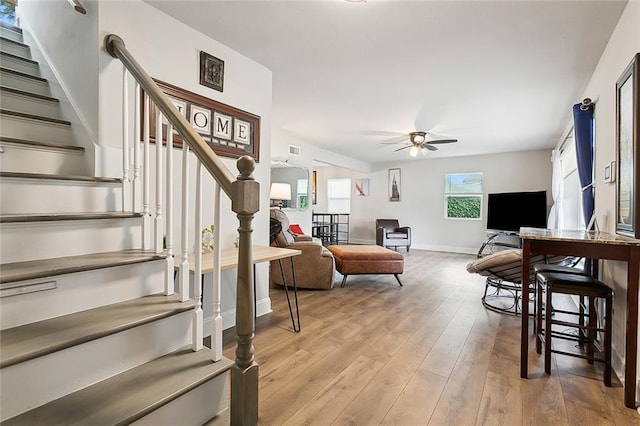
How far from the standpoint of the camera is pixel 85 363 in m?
1.10

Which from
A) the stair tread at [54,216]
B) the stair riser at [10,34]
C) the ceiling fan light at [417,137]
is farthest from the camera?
the ceiling fan light at [417,137]

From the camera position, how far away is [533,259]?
2.89 metres

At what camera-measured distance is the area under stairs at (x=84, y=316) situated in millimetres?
996

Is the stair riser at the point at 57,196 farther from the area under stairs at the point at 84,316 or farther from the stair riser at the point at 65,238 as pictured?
the stair riser at the point at 65,238

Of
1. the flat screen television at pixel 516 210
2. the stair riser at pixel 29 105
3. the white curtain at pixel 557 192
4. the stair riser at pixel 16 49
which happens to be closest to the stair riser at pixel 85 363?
the stair riser at pixel 29 105

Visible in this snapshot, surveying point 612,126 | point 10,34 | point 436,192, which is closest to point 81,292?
point 10,34

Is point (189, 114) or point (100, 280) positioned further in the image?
point (189, 114)

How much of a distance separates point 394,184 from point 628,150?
6.37 metres

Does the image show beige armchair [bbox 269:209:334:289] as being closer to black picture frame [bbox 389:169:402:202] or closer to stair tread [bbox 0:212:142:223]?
stair tread [bbox 0:212:142:223]

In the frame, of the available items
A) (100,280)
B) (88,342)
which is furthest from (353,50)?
(88,342)

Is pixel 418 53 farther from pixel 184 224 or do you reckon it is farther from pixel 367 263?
pixel 367 263

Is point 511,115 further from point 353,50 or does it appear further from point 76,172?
point 76,172

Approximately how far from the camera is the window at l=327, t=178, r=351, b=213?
9.02m

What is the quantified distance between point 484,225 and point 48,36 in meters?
7.69
